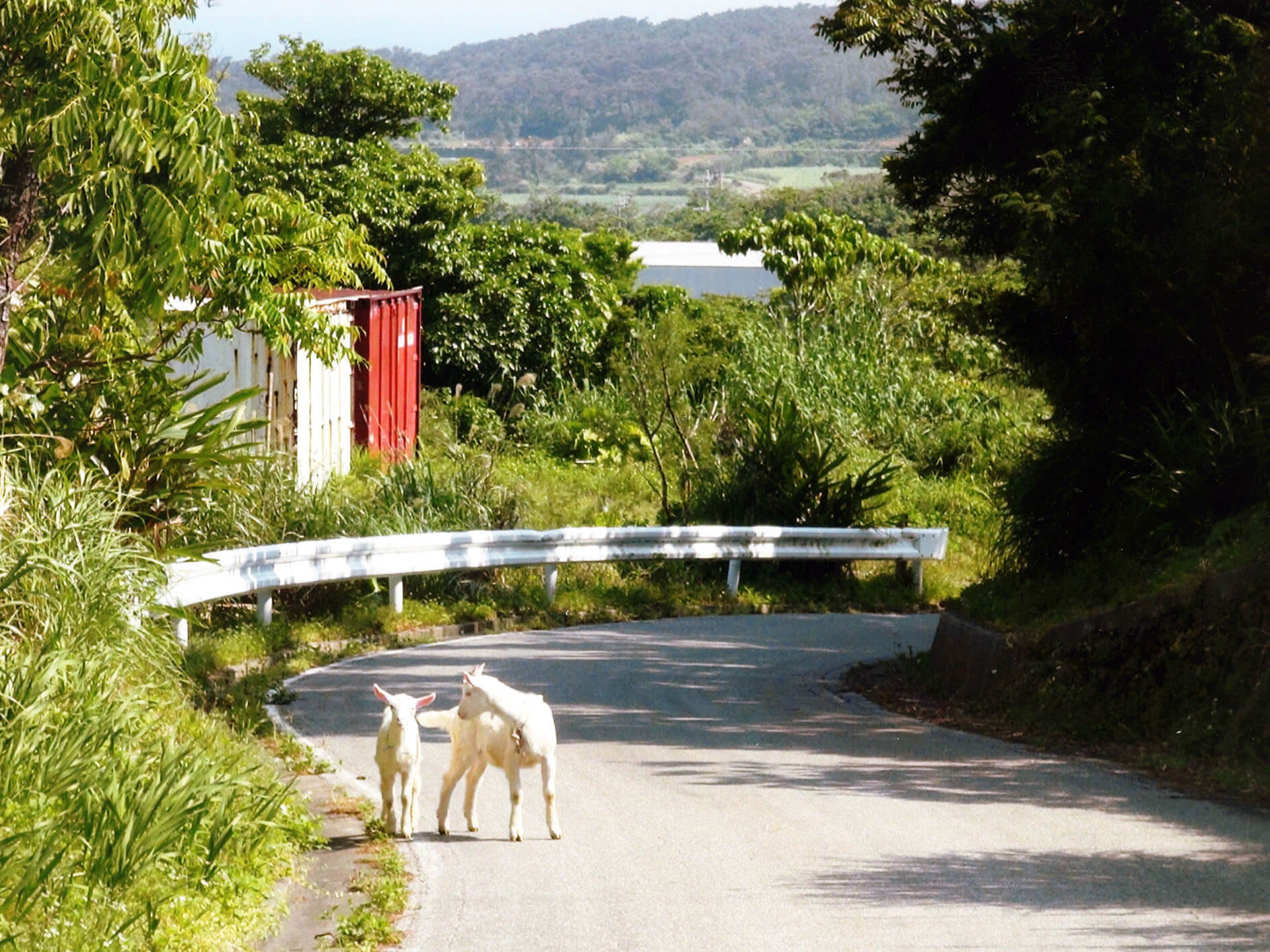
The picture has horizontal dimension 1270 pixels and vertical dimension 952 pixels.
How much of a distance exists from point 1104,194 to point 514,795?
22.2 feet

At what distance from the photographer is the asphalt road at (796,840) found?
6781 mm

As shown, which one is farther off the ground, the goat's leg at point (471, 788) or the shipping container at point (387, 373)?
the shipping container at point (387, 373)

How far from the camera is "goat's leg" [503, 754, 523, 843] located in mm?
7949

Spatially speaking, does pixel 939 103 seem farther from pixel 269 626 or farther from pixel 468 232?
pixel 468 232

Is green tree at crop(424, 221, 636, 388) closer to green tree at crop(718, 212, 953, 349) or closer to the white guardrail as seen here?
green tree at crop(718, 212, 953, 349)

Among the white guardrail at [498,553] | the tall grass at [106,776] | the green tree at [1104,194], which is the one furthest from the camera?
the white guardrail at [498,553]

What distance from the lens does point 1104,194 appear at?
1223 centimetres

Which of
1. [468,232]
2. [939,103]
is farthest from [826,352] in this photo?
[939,103]

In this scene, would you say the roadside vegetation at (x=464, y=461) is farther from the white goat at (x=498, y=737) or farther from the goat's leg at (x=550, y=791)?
the goat's leg at (x=550, y=791)

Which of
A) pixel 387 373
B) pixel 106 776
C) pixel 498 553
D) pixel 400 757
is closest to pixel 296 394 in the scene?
pixel 387 373

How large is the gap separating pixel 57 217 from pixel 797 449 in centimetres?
1220

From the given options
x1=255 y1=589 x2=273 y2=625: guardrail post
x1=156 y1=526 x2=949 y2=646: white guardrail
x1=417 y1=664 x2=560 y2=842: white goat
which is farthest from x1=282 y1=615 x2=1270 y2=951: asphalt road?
x1=255 y1=589 x2=273 y2=625: guardrail post

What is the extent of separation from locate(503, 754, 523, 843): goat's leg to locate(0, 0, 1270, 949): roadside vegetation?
0.83 meters

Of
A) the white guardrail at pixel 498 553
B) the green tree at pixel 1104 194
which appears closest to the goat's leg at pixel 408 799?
the white guardrail at pixel 498 553
